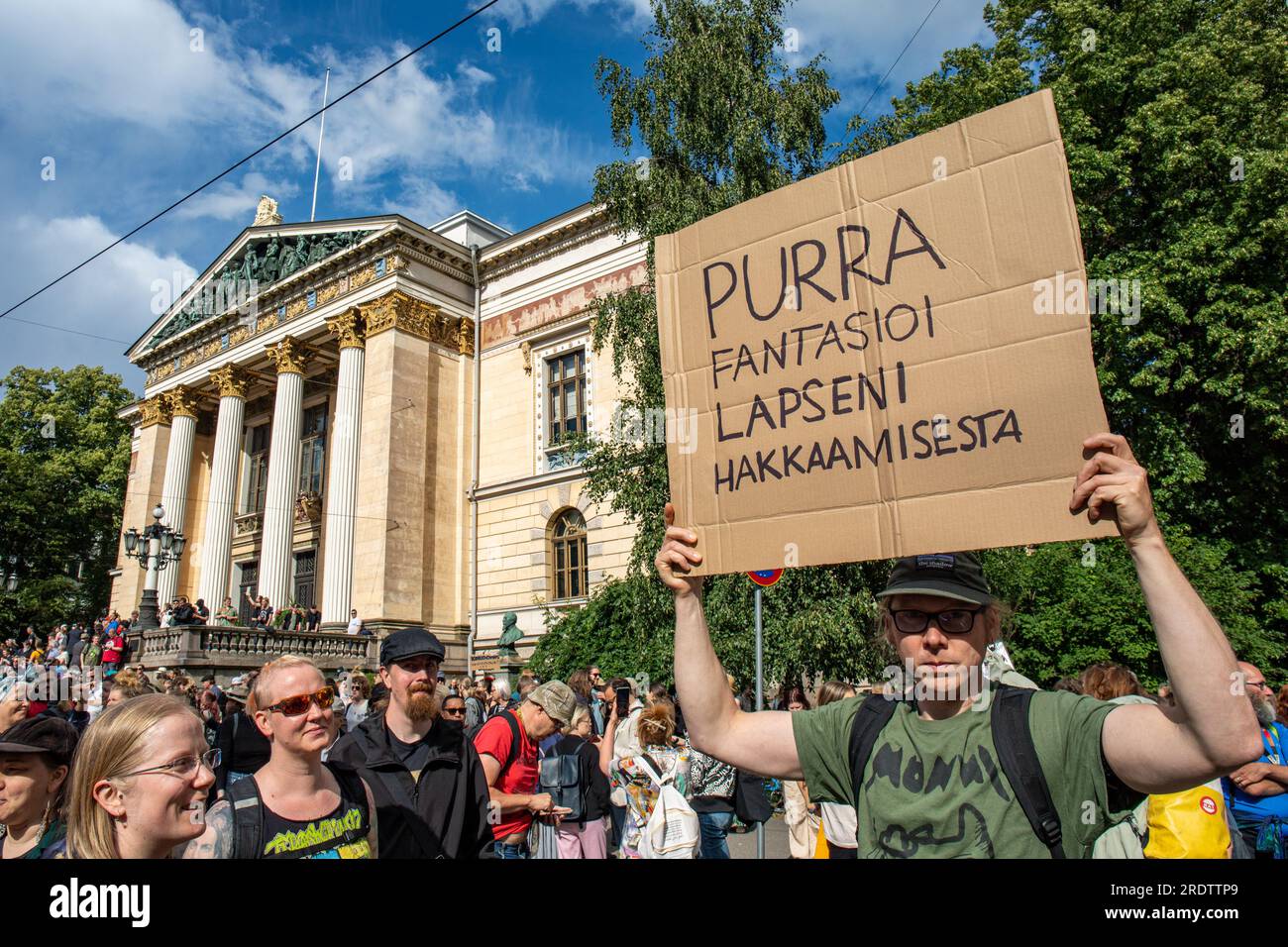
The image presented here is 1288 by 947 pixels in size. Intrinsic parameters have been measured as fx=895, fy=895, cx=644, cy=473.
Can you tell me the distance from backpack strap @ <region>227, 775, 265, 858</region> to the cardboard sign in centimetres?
158

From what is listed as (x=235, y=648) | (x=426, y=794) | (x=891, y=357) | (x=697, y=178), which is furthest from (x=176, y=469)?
(x=891, y=357)

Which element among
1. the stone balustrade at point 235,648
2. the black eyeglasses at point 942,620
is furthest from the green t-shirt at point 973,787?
the stone balustrade at point 235,648

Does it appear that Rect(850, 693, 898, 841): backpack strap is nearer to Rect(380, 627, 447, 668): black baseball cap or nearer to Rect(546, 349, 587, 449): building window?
Rect(380, 627, 447, 668): black baseball cap

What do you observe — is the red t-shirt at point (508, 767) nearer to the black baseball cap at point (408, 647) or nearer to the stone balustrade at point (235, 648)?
the black baseball cap at point (408, 647)

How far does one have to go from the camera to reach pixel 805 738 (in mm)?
2209

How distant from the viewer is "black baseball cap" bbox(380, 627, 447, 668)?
4.08m

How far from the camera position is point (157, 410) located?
36.9 meters

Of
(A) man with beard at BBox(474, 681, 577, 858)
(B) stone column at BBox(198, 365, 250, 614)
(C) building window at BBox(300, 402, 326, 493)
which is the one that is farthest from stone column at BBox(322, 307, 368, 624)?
(A) man with beard at BBox(474, 681, 577, 858)

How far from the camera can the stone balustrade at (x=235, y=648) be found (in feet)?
74.4

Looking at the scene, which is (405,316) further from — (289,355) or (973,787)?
(973,787)

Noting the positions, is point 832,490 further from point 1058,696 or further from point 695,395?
point 1058,696

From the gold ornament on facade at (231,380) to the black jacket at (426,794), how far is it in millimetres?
33093

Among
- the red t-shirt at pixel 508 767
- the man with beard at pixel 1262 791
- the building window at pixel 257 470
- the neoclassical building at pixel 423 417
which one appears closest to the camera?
the man with beard at pixel 1262 791
